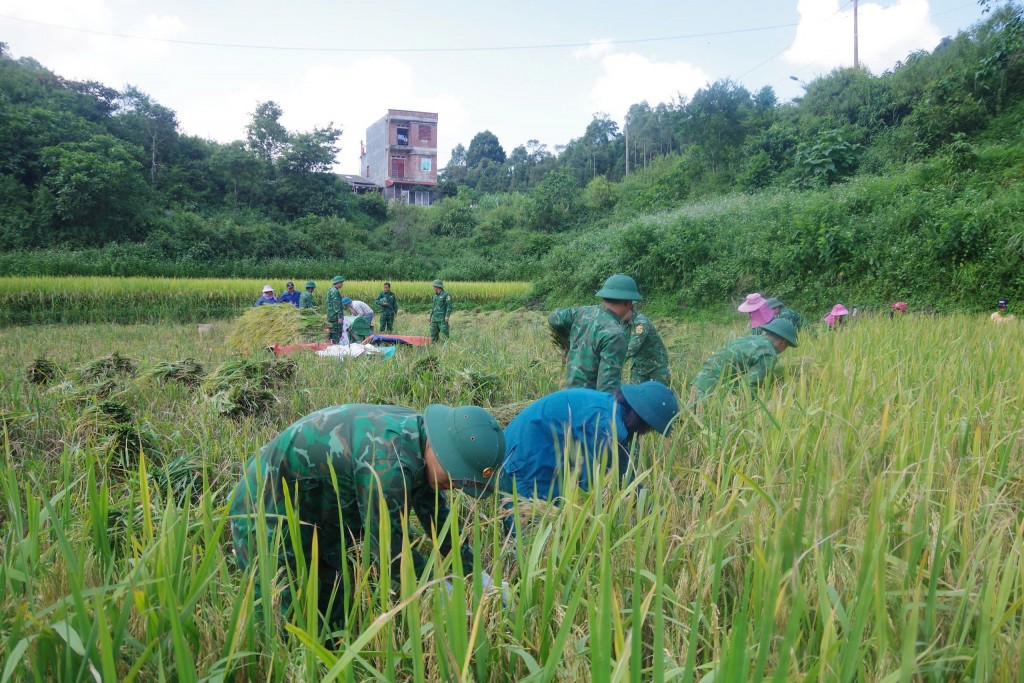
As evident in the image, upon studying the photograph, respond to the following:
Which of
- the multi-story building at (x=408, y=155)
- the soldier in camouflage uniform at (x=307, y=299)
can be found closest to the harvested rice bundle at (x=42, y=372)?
the soldier in camouflage uniform at (x=307, y=299)

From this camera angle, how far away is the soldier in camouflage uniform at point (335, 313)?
31.0ft

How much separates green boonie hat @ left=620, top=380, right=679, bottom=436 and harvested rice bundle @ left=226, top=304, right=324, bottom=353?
7.57 meters

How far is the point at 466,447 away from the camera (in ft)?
6.41

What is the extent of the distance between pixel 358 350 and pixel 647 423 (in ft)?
19.0

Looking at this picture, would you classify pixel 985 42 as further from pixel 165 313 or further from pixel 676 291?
pixel 165 313

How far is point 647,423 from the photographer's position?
9.32 feet

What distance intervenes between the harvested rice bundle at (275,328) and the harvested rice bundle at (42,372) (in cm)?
326

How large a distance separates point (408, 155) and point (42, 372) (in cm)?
3979

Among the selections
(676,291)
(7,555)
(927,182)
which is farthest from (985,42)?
(7,555)

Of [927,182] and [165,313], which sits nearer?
[927,182]

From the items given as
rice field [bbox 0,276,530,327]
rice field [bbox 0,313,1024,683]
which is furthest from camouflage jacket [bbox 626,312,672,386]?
rice field [bbox 0,276,530,327]

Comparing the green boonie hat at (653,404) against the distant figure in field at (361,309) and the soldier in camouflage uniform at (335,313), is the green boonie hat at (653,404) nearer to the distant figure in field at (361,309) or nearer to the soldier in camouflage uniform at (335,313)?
the soldier in camouflage uniform at (335,313)

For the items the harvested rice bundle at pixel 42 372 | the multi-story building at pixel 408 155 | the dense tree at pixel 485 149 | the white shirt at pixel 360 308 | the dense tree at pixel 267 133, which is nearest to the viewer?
the harvested rice bundle at pixel 42 372

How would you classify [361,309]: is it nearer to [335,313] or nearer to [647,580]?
[335,313]
